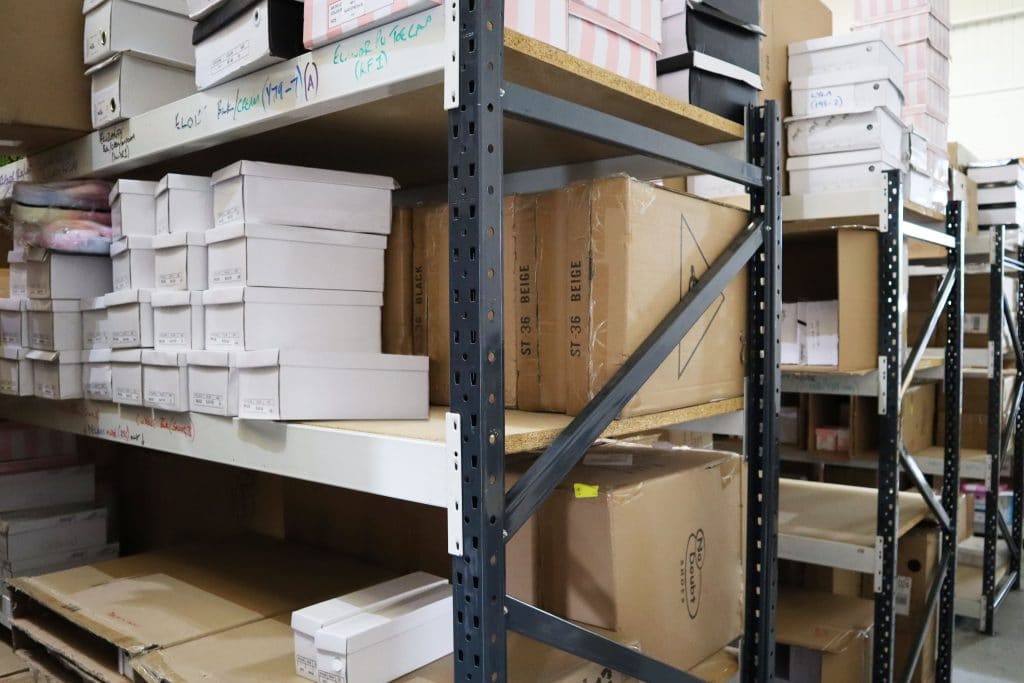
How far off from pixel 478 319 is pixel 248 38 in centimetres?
61

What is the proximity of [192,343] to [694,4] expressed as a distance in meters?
1.04

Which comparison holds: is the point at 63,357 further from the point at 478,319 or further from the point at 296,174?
the point at 478,319

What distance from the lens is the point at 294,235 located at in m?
→ 1.16

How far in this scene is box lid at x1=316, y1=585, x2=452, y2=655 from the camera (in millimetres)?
1055

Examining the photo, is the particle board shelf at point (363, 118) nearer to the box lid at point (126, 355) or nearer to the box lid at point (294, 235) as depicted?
the box lid at point (294, 235)

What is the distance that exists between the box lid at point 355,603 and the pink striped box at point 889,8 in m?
2.44

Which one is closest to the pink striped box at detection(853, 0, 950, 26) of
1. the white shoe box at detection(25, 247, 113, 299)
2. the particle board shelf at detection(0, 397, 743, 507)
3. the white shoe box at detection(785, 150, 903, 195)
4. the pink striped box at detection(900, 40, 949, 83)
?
the pink striped box at detection(900, 40, 949, 83)

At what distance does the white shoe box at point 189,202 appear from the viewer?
4.19ft

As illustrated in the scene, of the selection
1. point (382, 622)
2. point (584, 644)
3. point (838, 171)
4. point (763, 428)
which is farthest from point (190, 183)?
point (838, 171)

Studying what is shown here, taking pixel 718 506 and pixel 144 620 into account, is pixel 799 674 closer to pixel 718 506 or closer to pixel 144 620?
pixel 718 506

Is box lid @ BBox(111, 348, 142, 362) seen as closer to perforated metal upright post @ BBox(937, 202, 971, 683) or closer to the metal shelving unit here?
the metal shelving unit

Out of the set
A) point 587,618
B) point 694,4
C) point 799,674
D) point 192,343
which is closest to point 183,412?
point 192,343

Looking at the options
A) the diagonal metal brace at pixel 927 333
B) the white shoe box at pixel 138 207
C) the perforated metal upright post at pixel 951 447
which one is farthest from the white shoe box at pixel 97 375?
the perforated metal upright post at pixel 951 447

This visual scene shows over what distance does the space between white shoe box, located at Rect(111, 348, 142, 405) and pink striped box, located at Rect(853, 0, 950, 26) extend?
2.52 meters
